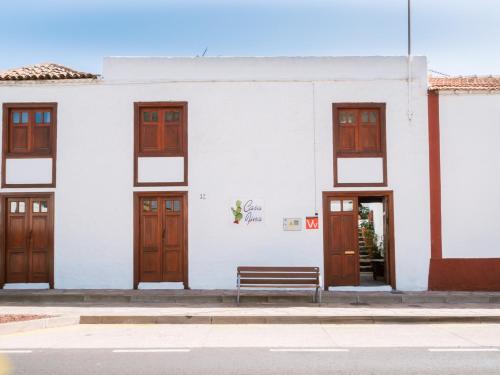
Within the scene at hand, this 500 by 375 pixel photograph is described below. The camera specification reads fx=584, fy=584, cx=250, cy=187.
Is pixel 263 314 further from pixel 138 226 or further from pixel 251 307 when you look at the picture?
pixel 138 226

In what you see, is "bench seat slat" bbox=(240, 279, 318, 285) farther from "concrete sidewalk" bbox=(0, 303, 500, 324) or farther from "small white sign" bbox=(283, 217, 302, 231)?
"small white sign" bbox=(283, 217, 302, 231)

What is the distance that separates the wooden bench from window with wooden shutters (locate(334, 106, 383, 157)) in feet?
10.8

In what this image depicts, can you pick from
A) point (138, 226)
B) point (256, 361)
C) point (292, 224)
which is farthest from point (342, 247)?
point (256, 361)

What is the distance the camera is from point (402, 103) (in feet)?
48.9

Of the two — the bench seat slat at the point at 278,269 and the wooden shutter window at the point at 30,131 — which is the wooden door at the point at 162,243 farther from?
the wooden shutter window at the point at 30,131

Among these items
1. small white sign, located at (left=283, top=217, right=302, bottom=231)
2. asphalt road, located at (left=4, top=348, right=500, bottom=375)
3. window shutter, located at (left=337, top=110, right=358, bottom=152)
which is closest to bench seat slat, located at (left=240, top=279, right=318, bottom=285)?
small white sign, located at (left=283, top=217, right=302, bottom=231)

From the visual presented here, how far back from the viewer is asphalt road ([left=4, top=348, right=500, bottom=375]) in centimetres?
705

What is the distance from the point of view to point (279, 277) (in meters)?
13.5

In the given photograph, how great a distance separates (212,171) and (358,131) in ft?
12.7

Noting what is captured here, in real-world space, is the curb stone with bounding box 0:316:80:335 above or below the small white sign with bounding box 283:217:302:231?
A: below

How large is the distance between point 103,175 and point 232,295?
451 centimetres

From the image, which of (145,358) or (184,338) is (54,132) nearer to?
(184,338)

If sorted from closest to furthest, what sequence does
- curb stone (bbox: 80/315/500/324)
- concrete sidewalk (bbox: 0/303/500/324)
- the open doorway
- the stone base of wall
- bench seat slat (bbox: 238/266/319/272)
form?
curb stone (bbox: 80/315/500/324)
concrete sidewalk (bbox: 0/303/500/324)
bench seat slat (bbox: 238/266/319/272)
the stone base of wall
the open doorway

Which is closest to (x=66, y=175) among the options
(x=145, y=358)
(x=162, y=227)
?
(x=162, y=227)
